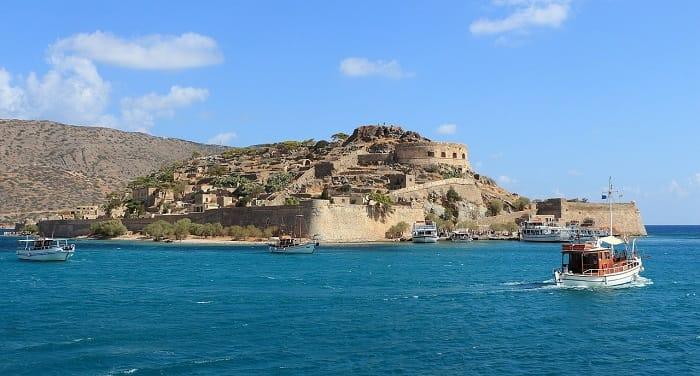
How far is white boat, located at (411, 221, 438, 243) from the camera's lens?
68.2 meters

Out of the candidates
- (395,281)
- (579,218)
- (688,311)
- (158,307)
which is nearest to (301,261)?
(395,281)

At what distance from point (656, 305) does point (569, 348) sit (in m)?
9.01

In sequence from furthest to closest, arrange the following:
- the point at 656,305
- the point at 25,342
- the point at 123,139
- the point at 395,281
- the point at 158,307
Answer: the point at 123,139 → the point at 395,281 → the point at 656,305 → the point at 158,307 → the point at 25,342

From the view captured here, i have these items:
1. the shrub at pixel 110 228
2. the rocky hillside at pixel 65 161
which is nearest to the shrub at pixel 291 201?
the shrub at pixel 110 228

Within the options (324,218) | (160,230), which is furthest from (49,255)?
(160,230)

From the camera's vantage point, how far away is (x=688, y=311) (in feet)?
85.6

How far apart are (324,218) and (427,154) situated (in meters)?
24.2

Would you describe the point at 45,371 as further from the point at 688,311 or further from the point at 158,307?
the point at 688,311

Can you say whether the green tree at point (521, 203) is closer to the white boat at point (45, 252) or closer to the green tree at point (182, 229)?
the green tree at point (182, 229)

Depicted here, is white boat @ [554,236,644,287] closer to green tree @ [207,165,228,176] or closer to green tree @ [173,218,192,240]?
green tree @ [173,218,192,240]

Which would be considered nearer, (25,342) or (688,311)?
(25,342)

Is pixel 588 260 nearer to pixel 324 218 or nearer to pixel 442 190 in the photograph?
pixel 324 218

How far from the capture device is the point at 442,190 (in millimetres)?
77000

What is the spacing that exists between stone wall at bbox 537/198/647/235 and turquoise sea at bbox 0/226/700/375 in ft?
134
